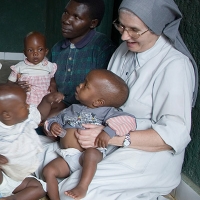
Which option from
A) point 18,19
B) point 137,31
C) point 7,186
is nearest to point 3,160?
point 7,186

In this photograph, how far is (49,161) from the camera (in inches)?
94.7

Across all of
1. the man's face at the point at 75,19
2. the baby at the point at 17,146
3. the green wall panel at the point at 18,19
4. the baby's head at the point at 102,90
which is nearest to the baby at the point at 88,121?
the baby's head at the point at 102,90

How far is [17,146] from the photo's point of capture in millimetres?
1967

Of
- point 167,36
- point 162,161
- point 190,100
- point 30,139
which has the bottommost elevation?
point 162,161

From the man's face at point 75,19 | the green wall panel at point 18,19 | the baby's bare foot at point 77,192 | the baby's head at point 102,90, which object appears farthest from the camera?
the green wall panel at point 18,19

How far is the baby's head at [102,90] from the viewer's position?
2.16 meters

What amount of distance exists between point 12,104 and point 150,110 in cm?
79

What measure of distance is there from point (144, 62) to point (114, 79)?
0.72ft

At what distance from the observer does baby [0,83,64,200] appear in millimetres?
1887

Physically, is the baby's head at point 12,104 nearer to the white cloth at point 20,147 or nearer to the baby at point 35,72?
the white cloth at point 20,147

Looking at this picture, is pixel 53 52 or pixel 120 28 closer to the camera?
pixel 120 28

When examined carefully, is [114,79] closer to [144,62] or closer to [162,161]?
[144,62]

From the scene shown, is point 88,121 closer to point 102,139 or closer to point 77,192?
point 102,139

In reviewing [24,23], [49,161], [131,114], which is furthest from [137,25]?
[24,23]
